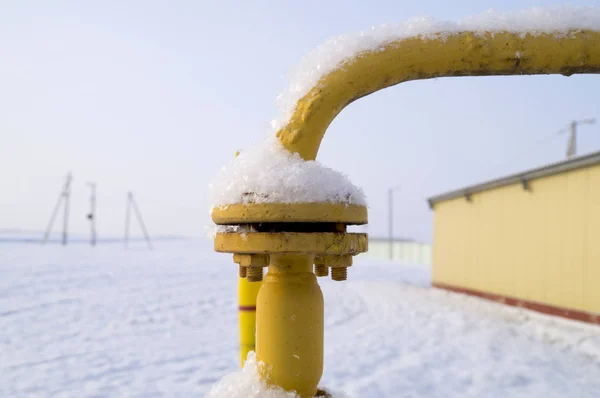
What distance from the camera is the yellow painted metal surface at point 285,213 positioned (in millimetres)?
838

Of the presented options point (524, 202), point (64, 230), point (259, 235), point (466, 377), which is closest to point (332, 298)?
point (524, 202)

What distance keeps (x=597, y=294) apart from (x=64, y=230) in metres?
32.5

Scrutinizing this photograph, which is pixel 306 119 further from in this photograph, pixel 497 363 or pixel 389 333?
pixel 389 333

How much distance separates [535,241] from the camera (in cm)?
703

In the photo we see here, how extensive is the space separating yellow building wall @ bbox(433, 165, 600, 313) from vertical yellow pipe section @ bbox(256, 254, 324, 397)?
20.2 feet

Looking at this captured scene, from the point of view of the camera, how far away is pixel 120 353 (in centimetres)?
391

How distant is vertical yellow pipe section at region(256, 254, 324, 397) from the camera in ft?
3.02

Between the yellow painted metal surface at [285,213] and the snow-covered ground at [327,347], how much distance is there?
2360 mm

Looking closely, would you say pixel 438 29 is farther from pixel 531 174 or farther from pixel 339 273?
pixel 531 174

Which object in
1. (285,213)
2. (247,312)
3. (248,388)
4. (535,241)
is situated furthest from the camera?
(535,241)

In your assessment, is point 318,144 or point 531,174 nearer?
point 318,144

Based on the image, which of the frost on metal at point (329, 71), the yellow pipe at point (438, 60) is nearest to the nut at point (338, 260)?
the frost on metal at point (329, 71)

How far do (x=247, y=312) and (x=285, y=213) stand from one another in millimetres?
877

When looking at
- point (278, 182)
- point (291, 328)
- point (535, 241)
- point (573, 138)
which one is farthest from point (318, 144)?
point (573, 138)
